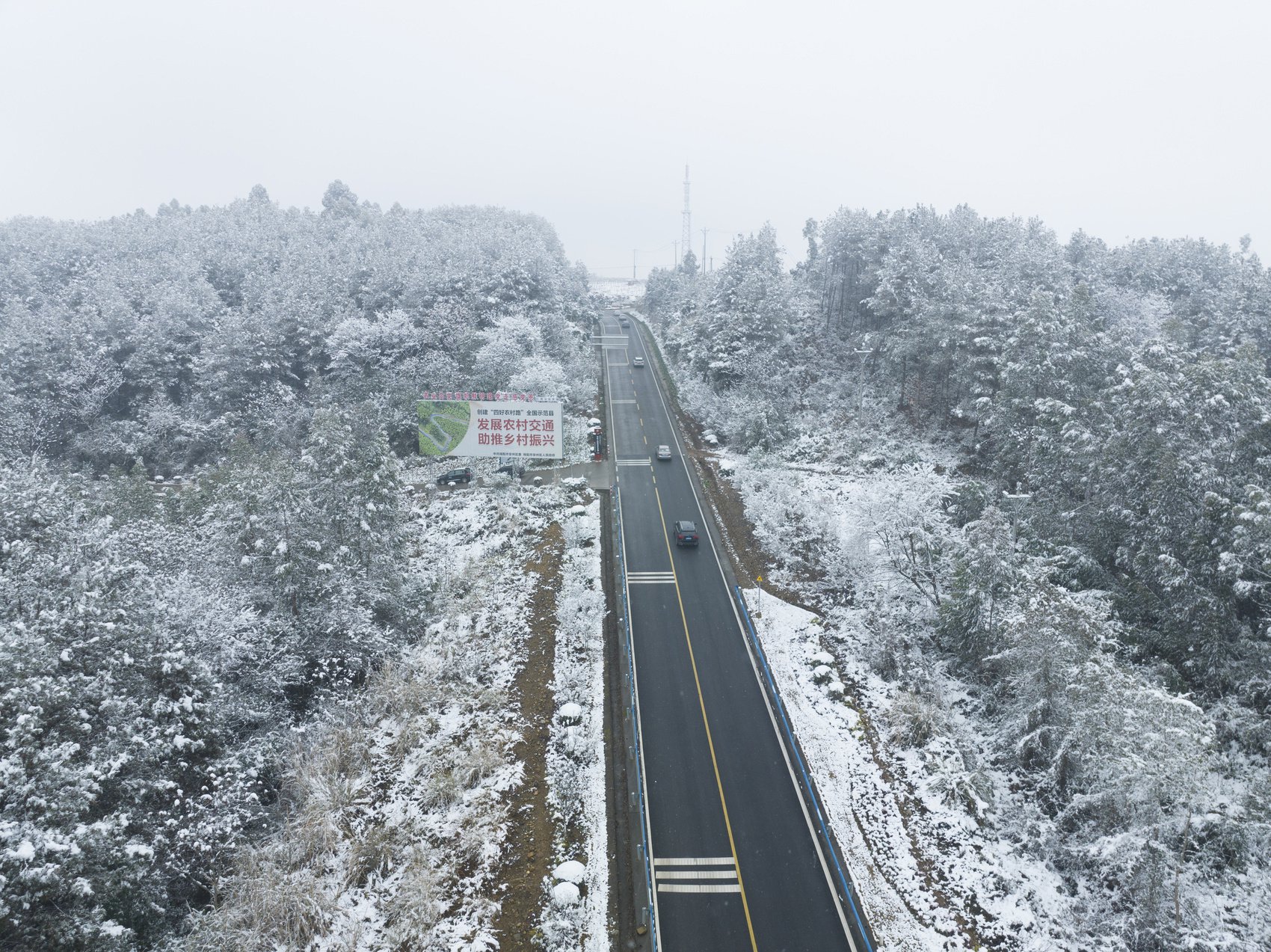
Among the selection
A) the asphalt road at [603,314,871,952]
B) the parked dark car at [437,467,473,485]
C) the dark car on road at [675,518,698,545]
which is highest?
the parked dark car at [437,467,473,485]

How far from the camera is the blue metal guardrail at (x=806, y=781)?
16422 mm

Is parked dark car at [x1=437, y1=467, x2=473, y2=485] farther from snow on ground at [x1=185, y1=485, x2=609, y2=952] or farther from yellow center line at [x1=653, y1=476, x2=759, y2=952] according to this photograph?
yellow center line at [x1=653, y1=476, x2=759, y2=952]

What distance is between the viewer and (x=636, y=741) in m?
22.0

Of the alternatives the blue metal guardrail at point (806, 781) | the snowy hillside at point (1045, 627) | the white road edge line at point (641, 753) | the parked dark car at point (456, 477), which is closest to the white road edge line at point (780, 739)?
the blue metal guardrail at point (806, 781)

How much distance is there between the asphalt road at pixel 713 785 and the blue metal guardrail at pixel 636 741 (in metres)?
0.20

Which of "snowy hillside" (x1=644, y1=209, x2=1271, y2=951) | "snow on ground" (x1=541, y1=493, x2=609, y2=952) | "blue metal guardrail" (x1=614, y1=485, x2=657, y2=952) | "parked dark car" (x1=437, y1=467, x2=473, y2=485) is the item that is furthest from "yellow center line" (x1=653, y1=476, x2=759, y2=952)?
"parked dark car" (x1=437, y1=467, x2=473, y2=485)

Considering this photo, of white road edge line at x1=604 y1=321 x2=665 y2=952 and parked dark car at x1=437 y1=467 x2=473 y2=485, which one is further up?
parked dark car at x1=437 y1=467 x2=473 y2=485

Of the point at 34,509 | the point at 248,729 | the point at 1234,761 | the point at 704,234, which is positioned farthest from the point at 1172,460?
the point at 704,234

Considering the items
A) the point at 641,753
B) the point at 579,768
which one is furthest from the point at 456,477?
the point at 641,753

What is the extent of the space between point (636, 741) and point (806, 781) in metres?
5.82

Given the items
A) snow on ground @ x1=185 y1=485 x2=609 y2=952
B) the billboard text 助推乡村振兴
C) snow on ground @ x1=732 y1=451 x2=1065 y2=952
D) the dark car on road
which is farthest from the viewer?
the billboard text 助推乡村振兴

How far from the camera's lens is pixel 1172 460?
69.1ft

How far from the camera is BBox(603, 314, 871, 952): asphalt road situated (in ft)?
53.7

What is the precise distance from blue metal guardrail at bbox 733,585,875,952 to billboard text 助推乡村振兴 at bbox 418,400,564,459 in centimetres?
1978
